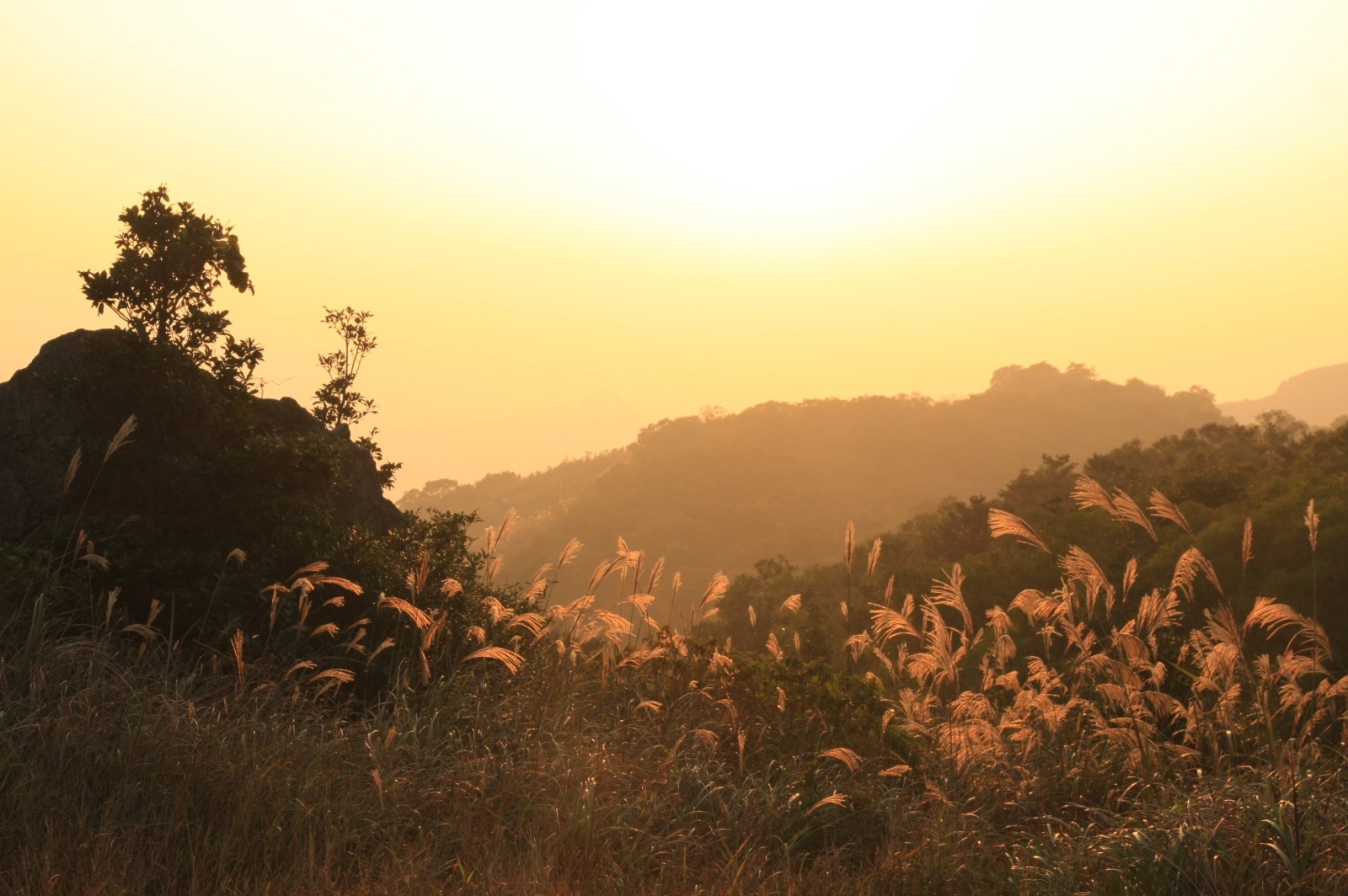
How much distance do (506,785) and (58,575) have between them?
401cm

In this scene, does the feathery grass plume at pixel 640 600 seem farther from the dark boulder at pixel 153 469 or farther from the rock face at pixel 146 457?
the rock face at pixel 146 457

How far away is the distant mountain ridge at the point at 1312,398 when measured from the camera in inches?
6841

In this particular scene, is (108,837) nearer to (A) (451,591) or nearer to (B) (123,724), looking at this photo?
(B) (123,724)

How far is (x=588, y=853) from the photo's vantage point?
4.44 metres

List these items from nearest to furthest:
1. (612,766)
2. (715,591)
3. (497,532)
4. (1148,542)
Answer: (612,766) → (497,532) → (715,591) → (1148,542)

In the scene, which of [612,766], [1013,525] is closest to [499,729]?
[612,766]

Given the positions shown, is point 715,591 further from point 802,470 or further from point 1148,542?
point 802,470

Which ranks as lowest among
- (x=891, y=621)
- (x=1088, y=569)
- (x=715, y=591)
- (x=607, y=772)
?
(x=607, y=772)

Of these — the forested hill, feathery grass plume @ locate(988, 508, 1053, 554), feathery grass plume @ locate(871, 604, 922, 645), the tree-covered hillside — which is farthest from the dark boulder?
the forested hill

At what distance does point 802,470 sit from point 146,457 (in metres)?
88.2

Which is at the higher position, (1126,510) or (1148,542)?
(1126,510)

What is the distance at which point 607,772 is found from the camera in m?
5.36

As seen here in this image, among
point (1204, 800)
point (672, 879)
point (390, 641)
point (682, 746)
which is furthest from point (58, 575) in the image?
point (1204, 800)

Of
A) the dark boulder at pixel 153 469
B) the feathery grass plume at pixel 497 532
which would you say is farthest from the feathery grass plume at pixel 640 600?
the dark boulder at pixel 153 469
